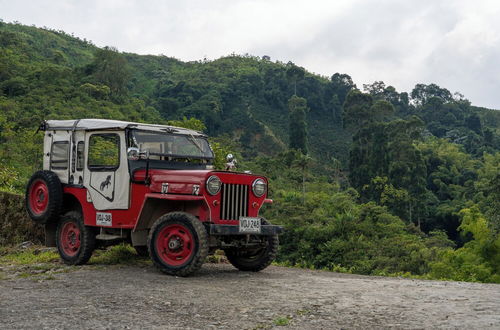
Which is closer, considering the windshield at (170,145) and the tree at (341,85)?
the windshield at (170,145)

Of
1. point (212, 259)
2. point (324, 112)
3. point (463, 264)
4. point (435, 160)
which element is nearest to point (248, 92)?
point (324, 112)

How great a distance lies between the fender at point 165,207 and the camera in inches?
314

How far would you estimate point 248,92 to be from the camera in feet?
299

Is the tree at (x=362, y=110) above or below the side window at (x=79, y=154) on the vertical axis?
above

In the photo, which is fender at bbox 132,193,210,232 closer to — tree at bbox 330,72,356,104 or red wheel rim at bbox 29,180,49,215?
red wheel rim at bbox 29,180,49,215

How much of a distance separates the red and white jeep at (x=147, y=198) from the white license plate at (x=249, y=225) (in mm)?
15

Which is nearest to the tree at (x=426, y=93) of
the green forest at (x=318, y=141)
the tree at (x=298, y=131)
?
the green forest at (x=318, y=141)

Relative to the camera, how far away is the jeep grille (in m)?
8.03

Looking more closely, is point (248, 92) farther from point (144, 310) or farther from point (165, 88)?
point (144, 310)

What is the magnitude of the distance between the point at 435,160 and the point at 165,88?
4321 centimetres

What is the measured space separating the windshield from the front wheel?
1.82m

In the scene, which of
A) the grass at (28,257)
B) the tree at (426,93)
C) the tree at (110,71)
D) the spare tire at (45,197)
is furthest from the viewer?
the tree at (426,93)

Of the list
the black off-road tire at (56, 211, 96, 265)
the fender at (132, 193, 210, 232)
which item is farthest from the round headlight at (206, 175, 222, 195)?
the black off-road tire at (56, 211, 96, 265)

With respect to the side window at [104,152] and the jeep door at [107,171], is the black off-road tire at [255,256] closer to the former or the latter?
the jeep door at [107,171]
